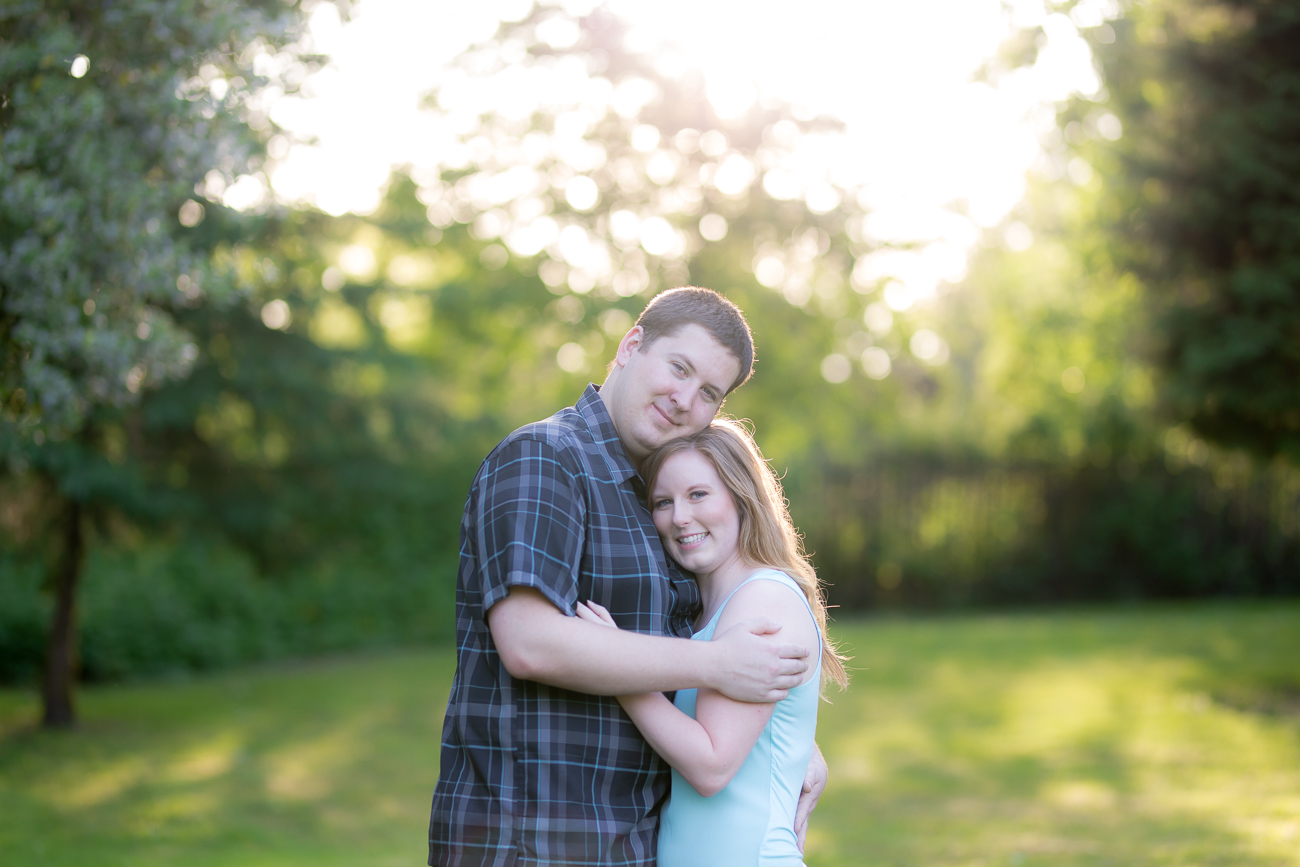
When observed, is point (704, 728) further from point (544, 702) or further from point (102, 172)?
point (102, 172)

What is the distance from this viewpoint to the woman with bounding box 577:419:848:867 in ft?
7.66

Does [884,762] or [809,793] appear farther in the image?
[884,762]

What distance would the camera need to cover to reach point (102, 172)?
15.5ft

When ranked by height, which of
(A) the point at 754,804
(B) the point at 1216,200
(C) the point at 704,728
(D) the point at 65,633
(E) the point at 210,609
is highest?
(B) the point at 1216,200

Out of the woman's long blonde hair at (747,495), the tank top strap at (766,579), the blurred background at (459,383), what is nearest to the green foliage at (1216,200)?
the blurred background at (459,383)

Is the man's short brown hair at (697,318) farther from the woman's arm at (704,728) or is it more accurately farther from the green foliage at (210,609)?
the green foliage at (210,609)

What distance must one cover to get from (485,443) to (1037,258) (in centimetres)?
1256

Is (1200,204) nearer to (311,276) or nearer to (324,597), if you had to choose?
(311,276)

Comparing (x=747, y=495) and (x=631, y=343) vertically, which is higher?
(x=631, y=343)

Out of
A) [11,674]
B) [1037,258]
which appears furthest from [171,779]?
[1037,258]

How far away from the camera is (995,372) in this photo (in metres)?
20.8

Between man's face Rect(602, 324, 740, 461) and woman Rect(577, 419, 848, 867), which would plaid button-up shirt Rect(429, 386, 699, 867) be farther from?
man's face Rect(602, 324, 740, 461)

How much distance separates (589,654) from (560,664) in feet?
0.20

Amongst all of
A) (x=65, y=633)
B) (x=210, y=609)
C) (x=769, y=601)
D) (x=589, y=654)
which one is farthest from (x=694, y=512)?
(x=210, y=609)
